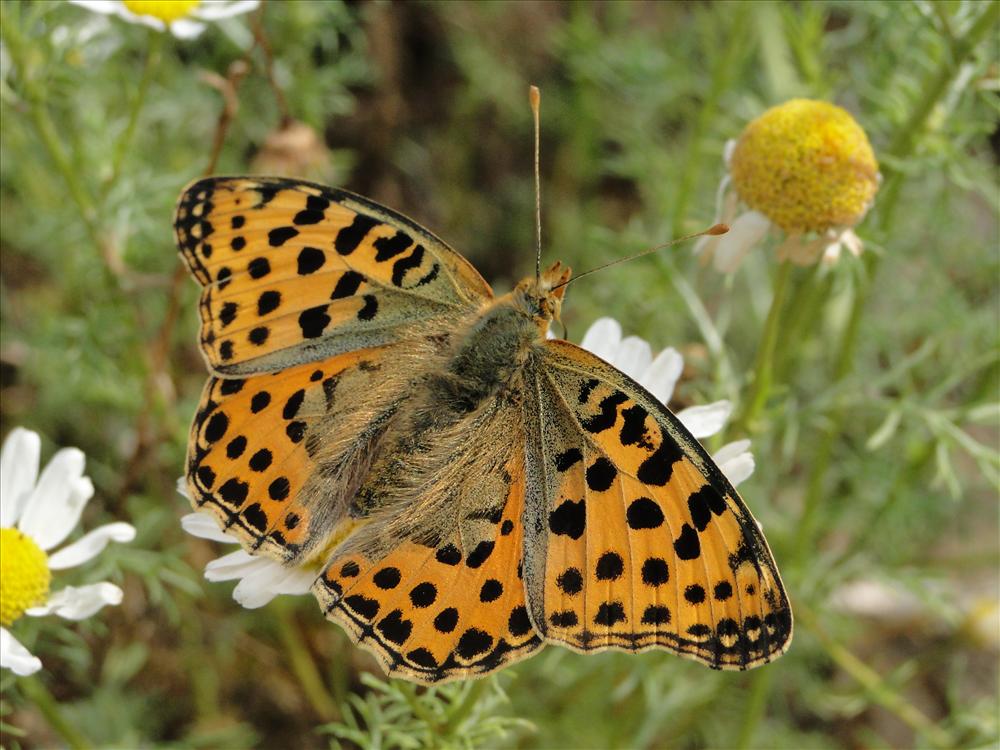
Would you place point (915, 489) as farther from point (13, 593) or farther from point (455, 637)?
point (13, 593)

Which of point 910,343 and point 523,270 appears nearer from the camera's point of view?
point 910,343

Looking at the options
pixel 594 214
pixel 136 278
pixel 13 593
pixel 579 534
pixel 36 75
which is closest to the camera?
pixel 579 534

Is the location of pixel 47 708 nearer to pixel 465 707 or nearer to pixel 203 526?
pixel 203 526

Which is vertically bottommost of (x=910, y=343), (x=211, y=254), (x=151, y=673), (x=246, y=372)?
(x=151, y=673)

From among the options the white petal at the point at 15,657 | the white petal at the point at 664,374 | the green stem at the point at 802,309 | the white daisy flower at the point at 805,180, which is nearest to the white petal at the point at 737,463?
the white petal at the point at 664,374

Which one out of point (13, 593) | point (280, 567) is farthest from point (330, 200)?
point (13, 593)

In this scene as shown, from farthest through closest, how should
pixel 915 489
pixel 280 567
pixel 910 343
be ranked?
Answer: 1. pixel 910 343
2. pixel 915 489
3. pixel 280 567

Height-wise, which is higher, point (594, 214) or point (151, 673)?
point (594, 214)
